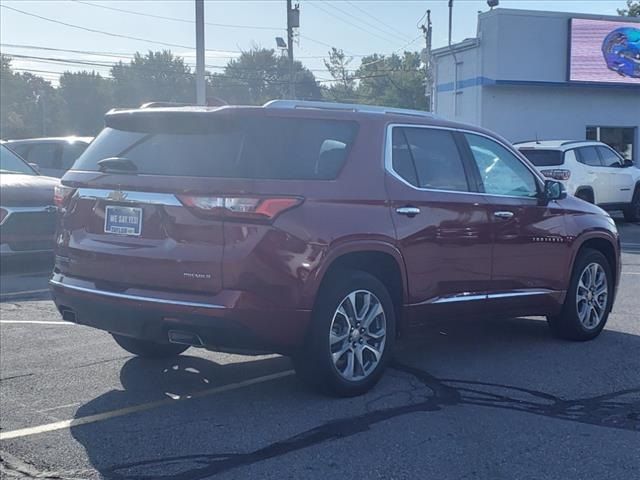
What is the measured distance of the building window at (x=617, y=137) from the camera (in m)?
27.5

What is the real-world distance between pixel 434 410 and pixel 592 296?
285 cm

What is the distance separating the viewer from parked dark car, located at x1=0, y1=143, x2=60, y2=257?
11.2m

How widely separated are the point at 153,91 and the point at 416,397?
206 ft

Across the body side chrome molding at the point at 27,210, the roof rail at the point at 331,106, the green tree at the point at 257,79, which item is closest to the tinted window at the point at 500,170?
the roof rail at the point at 331,106

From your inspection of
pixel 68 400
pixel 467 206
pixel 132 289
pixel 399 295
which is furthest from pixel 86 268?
pixel 467 206

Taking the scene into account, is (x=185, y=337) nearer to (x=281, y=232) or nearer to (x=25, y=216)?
(x=281, y=232)

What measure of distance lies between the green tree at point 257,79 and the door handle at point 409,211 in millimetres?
53343

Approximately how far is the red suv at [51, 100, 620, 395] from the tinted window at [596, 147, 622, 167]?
13.4 metres

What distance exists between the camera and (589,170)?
18641 mm

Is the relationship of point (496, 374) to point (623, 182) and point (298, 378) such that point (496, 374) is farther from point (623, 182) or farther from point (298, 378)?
point (623, 182)

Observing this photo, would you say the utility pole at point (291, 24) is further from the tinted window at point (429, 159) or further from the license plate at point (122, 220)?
the license plate at point (122, 220)

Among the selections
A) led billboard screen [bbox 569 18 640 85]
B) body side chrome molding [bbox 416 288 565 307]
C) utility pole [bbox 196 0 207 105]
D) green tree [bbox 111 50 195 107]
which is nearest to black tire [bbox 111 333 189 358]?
body side chrome molding [bbox 416 288 565 307]

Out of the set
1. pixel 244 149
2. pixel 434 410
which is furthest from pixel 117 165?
pixel 434 410

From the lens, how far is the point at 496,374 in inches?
255
